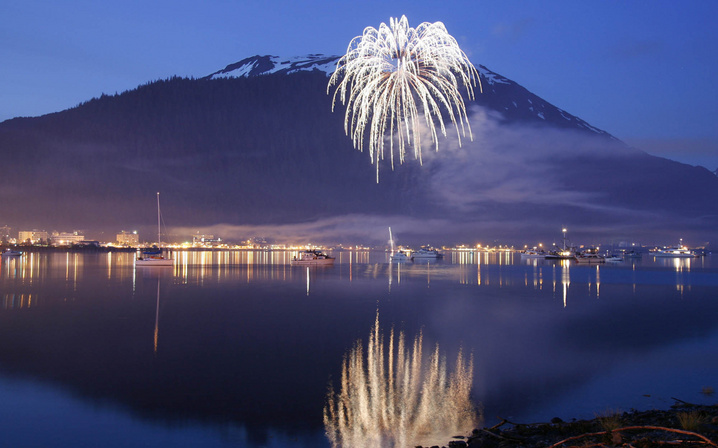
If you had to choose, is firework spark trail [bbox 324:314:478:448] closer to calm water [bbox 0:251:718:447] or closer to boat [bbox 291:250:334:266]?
calm water [bbox 0:251:718:447]

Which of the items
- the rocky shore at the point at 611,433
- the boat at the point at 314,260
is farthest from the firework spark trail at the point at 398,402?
the boat at the point at 314,260

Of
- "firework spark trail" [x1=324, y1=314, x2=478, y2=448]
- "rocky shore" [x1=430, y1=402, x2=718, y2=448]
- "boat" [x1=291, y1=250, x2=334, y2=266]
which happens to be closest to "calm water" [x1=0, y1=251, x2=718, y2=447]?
"firework spark trail" [x1=324, y1=314, x2=478, y2=448]

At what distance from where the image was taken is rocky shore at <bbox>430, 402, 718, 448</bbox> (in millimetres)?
6895

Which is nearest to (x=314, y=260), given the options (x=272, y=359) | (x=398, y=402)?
(x=272, y=359)

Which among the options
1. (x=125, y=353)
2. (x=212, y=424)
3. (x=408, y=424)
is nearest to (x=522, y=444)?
(x=408, y=424)

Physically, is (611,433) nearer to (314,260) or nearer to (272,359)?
(272,359)

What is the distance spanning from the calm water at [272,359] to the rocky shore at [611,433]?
1281 mm

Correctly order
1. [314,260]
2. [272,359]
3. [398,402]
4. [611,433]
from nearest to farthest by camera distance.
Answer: [611,433] → [398,402] → [272,359] → [314,260]

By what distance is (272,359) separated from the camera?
14883 mm

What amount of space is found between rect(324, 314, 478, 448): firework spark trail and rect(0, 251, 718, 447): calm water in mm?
376

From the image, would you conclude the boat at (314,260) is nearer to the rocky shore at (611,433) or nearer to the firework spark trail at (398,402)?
the firework spark trail at (398,402)

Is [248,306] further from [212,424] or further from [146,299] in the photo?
[212,424]

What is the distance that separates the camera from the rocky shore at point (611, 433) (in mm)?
6895

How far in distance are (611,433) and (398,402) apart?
4491 mm
